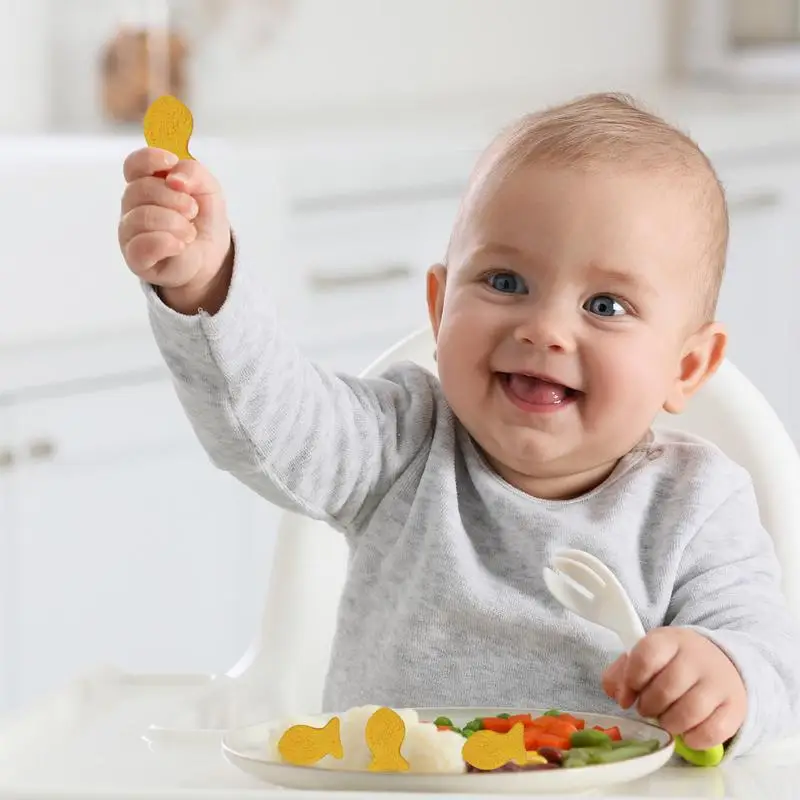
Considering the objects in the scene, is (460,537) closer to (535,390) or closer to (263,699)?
(535,390)

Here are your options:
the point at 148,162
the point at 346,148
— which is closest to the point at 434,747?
the point at 148,162

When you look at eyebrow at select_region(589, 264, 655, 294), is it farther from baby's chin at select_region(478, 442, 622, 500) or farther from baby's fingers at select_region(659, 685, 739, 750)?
baby's fingers at select_region(659, 685, 739, 750)

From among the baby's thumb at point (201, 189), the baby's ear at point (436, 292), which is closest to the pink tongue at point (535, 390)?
the baby's ear at point (436, 292)

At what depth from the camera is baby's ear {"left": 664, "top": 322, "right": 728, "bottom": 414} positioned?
1.10 meters

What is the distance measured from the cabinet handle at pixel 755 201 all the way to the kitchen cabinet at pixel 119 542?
3.41 ft

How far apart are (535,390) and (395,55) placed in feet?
7.37

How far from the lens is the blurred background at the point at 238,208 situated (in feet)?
6.32

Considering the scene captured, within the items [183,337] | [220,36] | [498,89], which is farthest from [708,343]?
[498,89]

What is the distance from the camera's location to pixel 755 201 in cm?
284

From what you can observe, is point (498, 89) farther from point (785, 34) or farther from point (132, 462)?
point (132, 462)

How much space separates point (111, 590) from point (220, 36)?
1.23 m

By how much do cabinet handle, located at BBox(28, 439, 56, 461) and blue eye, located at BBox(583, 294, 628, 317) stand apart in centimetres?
108

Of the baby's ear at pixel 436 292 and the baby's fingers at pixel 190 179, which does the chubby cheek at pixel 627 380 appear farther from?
the baby's fingers at pixel 190 179

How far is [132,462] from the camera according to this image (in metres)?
2.08
